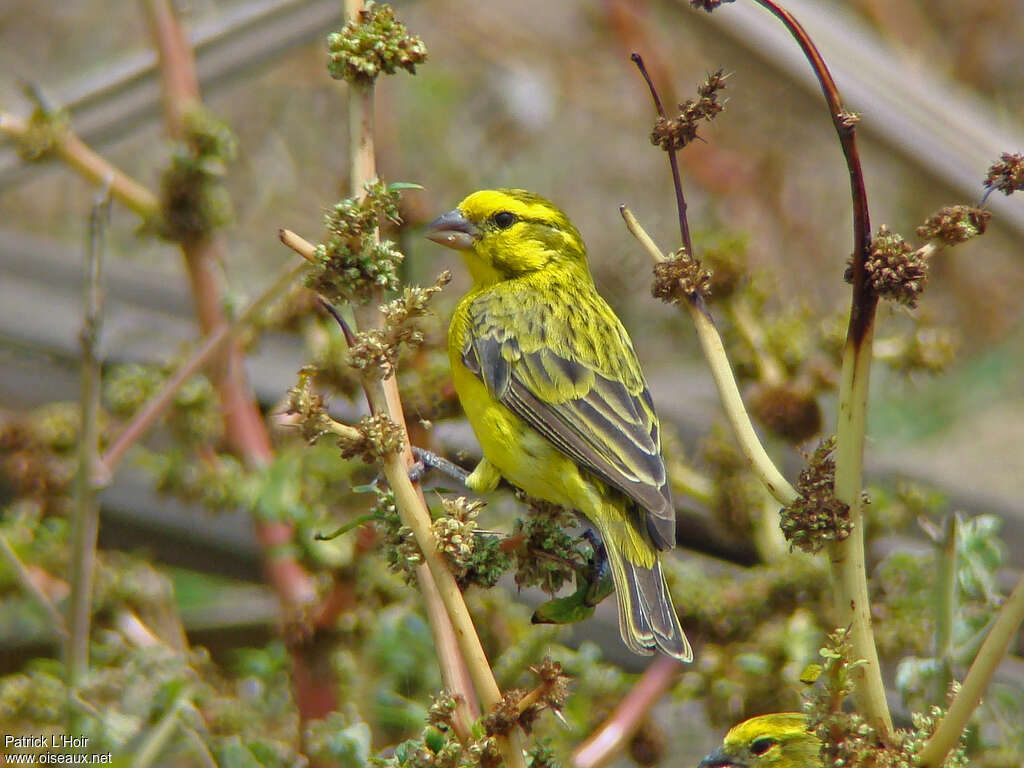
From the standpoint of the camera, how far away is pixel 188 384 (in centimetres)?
257

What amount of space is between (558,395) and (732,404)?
1.17 m

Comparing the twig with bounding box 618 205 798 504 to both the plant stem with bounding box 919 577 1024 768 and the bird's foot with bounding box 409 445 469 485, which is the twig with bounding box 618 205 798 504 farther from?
the bird's foot with bounding box 409 445 469 485

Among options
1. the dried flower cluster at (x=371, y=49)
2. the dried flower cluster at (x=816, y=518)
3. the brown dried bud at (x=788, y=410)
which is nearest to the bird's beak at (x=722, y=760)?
the brown dried bud at (x=788, y=410)

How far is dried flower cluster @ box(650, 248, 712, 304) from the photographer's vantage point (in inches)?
64.3

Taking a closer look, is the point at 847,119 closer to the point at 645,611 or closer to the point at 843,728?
the point at 843,728

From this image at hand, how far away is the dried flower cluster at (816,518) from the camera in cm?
141

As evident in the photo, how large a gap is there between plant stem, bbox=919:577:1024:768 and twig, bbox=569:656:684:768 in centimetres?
85

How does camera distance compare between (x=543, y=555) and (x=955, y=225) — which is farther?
(x=543, y=555)

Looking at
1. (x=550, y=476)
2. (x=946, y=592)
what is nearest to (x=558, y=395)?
(x=550, y=476)

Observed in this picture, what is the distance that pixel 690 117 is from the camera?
5.01 feet

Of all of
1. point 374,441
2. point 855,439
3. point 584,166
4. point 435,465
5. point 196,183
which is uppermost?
point 584,166

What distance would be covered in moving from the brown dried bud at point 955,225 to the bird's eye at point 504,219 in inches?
70.3

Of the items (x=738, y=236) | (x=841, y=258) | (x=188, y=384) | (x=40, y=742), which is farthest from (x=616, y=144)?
(x=40, y=742)

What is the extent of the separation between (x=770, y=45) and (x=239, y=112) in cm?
463
